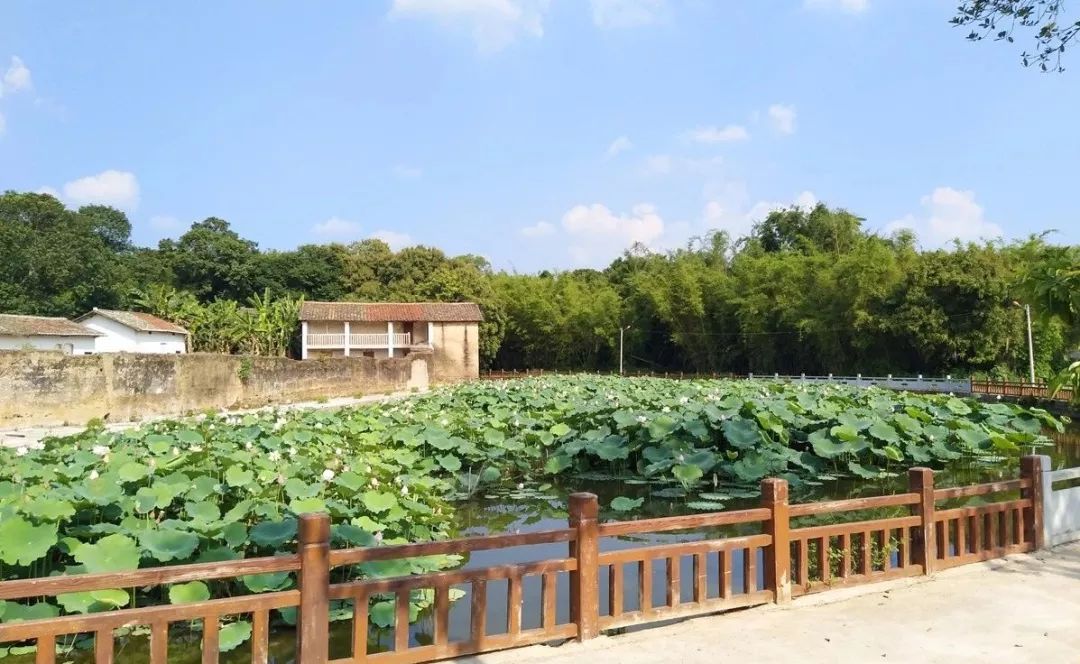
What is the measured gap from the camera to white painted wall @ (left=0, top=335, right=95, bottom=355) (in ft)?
74.0

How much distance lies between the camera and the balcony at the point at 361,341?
36406mm

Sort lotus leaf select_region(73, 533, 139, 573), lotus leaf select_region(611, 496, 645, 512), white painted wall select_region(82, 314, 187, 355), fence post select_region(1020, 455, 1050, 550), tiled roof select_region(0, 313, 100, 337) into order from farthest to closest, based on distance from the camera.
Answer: white painted wall select_region(82, 314, 187, 355)
tiled roof select_region(0, 313, 100, 337)
lotus leaf select_region(611, 496, 645, 512)
fence post select_region(1020, 455, 1050, 550)
lotus leaf select_region(73, 533, 139, 573)

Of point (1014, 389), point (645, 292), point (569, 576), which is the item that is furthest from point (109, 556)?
point (645, 292)

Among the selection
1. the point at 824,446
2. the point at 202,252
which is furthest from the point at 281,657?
the point at 202,252

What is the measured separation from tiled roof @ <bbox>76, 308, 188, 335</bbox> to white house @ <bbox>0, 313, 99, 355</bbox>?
7.96ft

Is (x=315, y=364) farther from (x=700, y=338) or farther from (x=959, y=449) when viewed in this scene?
(x=700, y=338)

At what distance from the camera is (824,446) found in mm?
9398

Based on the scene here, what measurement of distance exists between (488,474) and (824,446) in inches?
167

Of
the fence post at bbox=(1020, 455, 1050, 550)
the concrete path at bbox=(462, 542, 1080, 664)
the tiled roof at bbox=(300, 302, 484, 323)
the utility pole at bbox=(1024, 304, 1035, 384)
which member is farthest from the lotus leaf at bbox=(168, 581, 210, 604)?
the tiled roof at bbox=(300, 302, 484, 323)

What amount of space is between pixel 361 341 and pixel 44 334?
14.6 metres

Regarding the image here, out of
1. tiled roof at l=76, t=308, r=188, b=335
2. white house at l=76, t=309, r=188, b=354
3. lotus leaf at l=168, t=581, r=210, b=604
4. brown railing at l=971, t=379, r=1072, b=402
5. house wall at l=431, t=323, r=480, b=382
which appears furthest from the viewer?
house wall at l=431, t=323, r=480, b=382

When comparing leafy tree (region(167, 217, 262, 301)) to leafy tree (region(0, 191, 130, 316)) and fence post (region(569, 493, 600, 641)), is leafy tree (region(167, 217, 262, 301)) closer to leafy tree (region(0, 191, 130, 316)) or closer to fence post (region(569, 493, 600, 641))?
leafy tree (region(0, 191, 130, 316))

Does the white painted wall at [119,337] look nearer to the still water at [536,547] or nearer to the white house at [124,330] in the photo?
the white house at [124,330]

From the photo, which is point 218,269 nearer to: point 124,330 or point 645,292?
point 124,330
